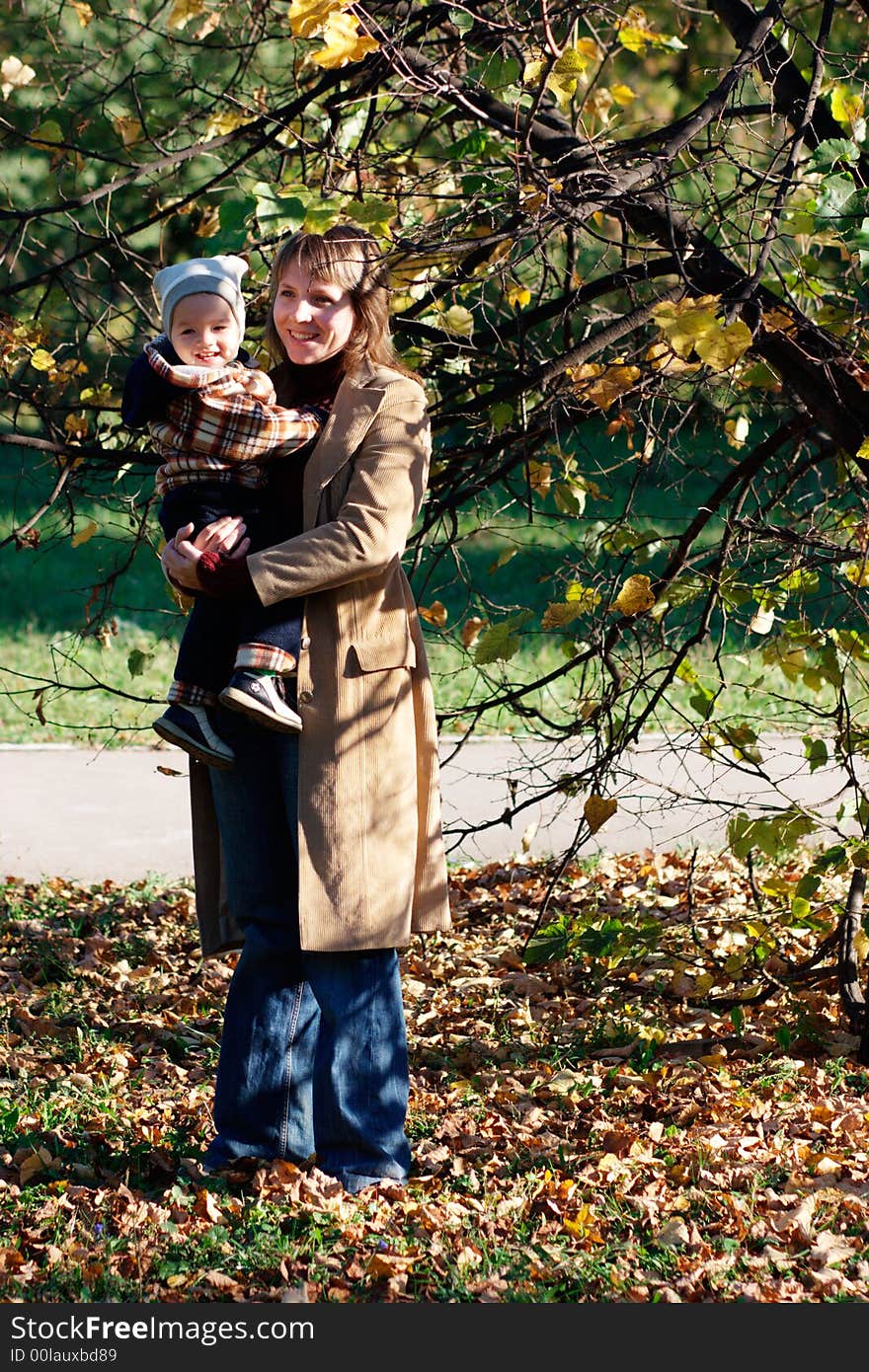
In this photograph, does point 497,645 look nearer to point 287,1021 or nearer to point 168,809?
point 287,1021

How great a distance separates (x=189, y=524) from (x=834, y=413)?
70.6 inches

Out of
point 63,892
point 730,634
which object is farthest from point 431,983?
point 730,634

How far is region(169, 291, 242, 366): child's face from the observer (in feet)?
9.64

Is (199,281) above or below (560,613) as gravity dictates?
above

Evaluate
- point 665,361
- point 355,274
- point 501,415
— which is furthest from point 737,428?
point 355,274

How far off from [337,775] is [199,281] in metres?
1.02

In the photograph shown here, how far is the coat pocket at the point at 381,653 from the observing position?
2.99m

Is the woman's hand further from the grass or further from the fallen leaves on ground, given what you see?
the fallen leaves on ground

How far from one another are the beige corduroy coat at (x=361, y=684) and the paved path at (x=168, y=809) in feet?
9.92

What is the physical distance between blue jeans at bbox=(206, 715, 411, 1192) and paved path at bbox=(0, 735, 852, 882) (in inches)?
115

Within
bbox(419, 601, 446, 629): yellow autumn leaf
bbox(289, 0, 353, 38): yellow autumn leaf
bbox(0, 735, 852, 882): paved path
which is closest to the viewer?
bbox(289, 0, 353, 38): yellow autumn leaf

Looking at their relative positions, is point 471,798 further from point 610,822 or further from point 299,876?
point 299,876

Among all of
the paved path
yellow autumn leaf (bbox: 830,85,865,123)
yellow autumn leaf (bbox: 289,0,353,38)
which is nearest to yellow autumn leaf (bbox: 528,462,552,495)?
yellow autumn leaf (bbox: 830,85,865,123)

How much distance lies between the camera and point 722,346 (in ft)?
9.30
